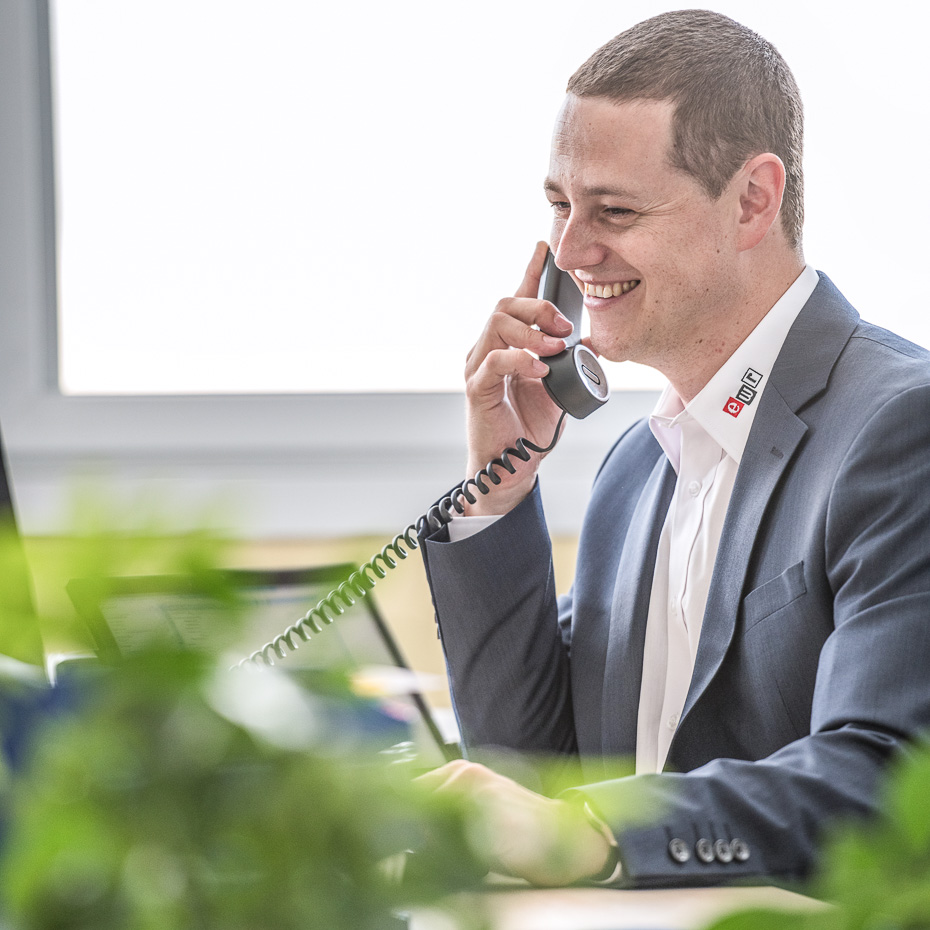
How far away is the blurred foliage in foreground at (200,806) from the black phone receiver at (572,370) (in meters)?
1.38

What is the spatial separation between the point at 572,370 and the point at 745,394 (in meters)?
0.26

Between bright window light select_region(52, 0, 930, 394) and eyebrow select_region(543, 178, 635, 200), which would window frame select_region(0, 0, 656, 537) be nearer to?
bright window light select_region(52, 0, 930, 394)

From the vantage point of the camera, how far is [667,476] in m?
1.55

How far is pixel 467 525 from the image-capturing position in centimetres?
156

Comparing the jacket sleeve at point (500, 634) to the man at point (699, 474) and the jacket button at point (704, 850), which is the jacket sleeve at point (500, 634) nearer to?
the man at point (699, 474)

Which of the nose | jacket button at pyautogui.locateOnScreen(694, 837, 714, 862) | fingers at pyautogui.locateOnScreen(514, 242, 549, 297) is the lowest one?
jacket button at pyautogui.locateOnScreen(694, 837, 714, 862)

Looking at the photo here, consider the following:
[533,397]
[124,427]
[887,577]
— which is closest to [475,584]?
[533,397]

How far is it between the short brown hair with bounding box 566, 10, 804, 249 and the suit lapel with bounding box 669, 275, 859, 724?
224 mm

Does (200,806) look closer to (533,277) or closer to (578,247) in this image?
(578,247)

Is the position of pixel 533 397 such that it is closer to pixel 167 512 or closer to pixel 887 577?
pixel 887 577

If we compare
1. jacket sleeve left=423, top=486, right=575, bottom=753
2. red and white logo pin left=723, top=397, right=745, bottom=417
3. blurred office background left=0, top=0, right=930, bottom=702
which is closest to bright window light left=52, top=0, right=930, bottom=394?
blurred office background left=0, top=0, right=930, bottom=702

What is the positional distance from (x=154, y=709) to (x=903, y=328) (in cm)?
242

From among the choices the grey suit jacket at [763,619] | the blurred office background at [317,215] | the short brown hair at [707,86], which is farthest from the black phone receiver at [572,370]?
the blurred office background at [317,215]

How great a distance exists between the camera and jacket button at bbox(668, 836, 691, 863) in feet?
2.73
